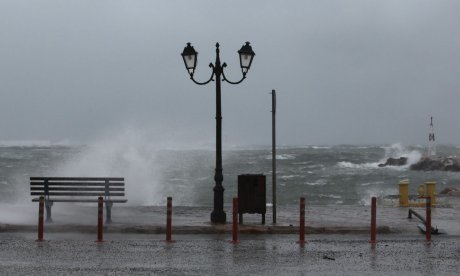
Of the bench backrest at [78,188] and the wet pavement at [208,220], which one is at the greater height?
the bench backrest at [78,188]

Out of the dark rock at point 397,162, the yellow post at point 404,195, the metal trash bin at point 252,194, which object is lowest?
the dark rock at point 397,162

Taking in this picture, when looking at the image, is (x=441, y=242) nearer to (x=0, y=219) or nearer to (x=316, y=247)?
(x=316, y=247)

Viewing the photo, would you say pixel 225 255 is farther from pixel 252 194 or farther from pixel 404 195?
pixel 404 195

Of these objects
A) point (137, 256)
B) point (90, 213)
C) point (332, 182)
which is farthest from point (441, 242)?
point (332, 182)

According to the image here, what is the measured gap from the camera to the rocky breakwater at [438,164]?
252 ft

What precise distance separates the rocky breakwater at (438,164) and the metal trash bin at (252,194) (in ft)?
217

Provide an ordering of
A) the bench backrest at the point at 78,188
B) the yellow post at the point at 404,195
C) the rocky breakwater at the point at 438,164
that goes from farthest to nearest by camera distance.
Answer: the rocky breakwater at the point at 438,164 < the yellow post at the point at 404,195 < the bench backrest at the point at 78,188

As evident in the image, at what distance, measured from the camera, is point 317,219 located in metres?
15.5

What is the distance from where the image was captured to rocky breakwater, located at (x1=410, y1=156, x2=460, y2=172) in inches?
3020

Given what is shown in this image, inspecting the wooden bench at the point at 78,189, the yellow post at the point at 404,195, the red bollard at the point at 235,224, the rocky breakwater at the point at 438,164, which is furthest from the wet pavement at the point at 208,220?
the rocky breakwater at the point at 438,164

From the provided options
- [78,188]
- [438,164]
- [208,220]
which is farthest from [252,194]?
[438,164]

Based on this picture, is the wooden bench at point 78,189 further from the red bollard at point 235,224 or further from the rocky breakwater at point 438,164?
the rocky breakwater at point 438,164

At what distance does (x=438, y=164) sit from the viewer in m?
80.0

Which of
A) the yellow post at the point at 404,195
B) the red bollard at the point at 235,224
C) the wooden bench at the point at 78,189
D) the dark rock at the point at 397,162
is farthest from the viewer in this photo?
the dark rock at the point at 397,162
